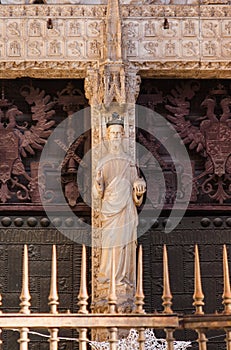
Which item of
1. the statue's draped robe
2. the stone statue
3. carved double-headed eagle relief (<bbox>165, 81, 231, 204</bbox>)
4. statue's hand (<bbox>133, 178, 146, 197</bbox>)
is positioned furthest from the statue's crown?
carved double-headed eagle relief (<bbox>165, 81, 231, 204</bbox>)

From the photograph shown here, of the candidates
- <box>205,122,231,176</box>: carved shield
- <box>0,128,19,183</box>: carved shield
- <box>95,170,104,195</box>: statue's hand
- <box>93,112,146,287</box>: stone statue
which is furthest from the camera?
<box>205,122,231,176</box>: carved shield

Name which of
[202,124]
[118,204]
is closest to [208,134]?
[202,124]

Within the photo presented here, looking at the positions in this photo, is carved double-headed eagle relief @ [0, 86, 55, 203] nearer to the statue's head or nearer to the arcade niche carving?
the statue's head

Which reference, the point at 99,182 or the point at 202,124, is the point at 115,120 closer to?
the point at 99,182

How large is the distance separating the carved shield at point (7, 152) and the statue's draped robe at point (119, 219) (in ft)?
3.89

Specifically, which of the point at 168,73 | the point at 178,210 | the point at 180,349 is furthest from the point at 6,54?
the point at 180,349

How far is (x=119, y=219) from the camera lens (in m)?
10.9

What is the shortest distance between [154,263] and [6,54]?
289 centimetres

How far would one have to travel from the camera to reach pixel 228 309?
6555 mm

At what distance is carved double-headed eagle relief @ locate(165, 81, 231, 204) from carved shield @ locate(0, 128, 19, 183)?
1.81 m

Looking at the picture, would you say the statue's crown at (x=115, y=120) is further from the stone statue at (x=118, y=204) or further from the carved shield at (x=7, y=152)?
the carved shield at (x=7, y=152)

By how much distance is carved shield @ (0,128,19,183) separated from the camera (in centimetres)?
1163

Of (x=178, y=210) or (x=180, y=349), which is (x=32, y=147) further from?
(x=180, y=349)

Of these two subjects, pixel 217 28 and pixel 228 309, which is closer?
pixel 228 309
